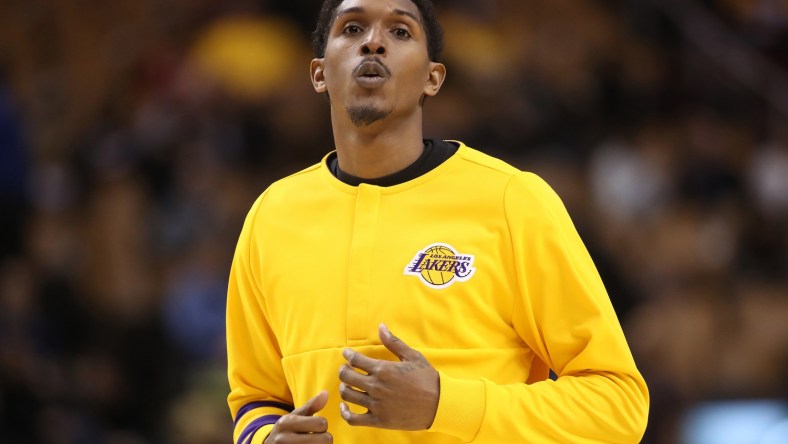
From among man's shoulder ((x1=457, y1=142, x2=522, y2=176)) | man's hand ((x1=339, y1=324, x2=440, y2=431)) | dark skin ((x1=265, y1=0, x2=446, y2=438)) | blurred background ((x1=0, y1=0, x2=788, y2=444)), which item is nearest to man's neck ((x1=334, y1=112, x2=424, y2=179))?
dark skin ((x1=265, y1=0, x2=446, y2=438))

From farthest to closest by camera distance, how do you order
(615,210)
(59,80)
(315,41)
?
1. (59,80)
2. (615,210)
3. (315,41)

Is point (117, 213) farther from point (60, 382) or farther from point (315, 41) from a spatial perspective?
point (315, 41)

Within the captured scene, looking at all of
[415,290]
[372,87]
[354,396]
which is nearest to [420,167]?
[372,87]

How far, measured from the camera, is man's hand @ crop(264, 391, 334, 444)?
2.74 metres

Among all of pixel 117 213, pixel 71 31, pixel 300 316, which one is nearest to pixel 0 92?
pixel 117 213

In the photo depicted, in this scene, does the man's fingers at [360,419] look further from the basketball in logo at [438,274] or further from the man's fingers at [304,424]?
the basketball in logo at [438,274]

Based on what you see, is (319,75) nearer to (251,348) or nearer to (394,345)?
(251,348)

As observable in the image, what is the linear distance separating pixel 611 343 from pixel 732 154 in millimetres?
6165

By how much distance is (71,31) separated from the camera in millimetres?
9750

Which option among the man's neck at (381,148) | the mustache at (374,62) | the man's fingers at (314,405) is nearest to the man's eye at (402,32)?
the mustache at (374,62)

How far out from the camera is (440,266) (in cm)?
289

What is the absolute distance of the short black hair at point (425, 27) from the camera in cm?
314

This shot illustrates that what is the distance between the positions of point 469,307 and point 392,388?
0.34 metres

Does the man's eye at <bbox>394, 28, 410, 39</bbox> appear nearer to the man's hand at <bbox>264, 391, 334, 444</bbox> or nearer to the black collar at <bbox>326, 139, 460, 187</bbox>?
the black collar at <bbox>326, 139, 460, 187</bbox>
